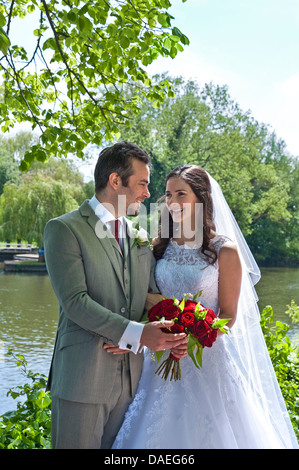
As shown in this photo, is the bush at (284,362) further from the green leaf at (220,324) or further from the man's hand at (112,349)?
the man's hand at (112,349)

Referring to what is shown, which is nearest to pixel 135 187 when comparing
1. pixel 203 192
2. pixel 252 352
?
pixel 203 192

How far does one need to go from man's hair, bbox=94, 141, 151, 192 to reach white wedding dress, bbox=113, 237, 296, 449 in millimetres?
639

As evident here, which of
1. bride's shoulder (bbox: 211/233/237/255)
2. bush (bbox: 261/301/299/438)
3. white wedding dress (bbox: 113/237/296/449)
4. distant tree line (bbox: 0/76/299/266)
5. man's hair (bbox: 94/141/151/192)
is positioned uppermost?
distant tree line (bbox: 0/76/299/266)

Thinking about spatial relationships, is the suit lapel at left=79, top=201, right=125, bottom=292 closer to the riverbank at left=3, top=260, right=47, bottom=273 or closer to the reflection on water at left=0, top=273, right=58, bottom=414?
the reflection on water at left=0, top=273, right=58, bottom=414

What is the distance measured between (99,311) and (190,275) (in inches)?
28.1

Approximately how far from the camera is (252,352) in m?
3.00

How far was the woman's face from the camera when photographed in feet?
9.26

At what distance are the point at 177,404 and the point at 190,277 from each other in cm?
65

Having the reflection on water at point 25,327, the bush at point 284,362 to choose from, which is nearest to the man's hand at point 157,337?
the bush at point 284,362

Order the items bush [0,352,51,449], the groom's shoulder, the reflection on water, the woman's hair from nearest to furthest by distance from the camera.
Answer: the groom's shoulder → the woman's hair → bush [0,352,51,449] → the reflection on water

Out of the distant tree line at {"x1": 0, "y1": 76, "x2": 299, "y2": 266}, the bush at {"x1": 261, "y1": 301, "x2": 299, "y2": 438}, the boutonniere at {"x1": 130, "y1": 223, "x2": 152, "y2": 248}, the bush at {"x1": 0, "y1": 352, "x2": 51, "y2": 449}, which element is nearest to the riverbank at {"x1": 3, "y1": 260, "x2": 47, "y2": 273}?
the distant tree line at {"x1": 0, "y1": 76, "x2": 299, "y2": 266}

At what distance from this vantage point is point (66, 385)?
7.50 ft

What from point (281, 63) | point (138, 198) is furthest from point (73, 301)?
point (281, 63)

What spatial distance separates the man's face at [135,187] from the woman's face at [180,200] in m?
0.34
